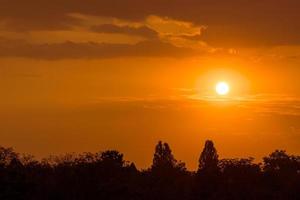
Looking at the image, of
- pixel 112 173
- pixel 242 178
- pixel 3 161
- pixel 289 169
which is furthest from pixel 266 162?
pixel 3 161

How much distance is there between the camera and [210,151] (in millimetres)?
116062

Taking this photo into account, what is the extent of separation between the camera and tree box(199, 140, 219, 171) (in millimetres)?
109444

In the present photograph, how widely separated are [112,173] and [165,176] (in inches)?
509

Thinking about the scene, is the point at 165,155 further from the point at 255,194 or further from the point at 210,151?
the point at 255,194

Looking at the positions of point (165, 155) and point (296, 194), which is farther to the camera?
point (165, 155)

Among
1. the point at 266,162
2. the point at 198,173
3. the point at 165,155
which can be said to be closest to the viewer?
the point at 198,173

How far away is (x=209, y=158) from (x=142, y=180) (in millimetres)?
12943

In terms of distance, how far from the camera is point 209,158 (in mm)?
113438

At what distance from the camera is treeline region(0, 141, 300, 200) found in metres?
97.4

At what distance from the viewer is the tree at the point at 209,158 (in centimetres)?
10944

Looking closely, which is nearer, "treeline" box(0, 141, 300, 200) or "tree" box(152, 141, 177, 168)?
"treeline" box(0, 141, 300, 200)

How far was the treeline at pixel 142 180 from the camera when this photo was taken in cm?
9738

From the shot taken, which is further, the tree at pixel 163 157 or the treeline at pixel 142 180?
the tree at pixel 163 157

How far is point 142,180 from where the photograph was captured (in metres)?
106
